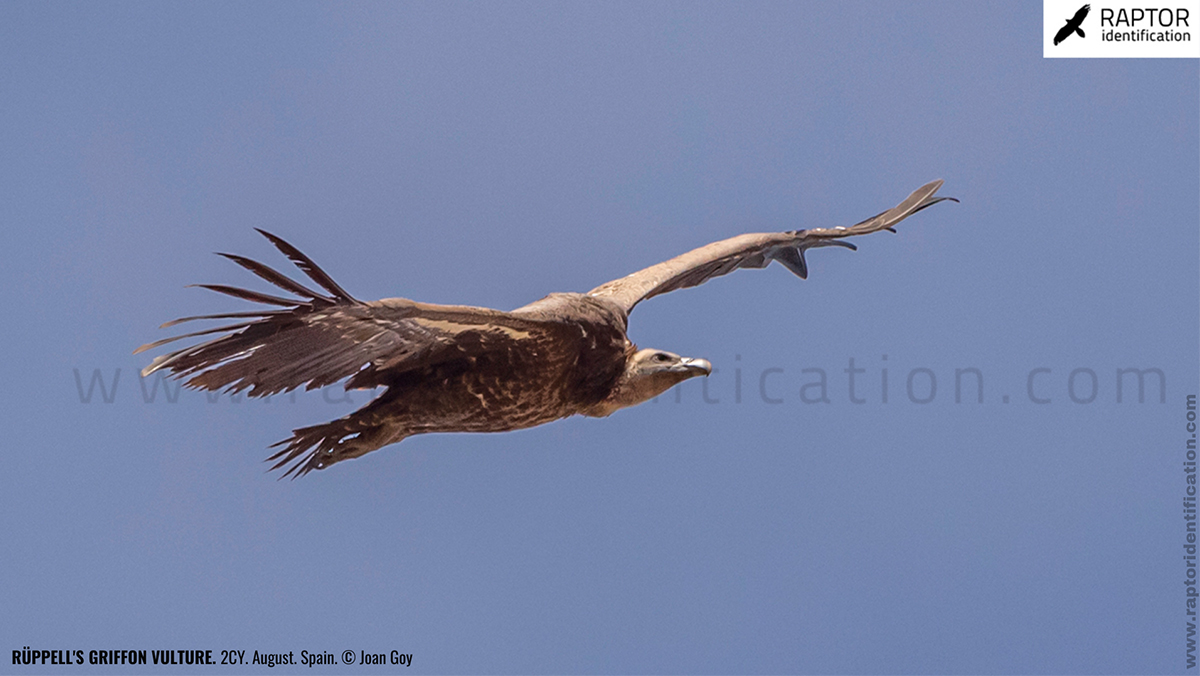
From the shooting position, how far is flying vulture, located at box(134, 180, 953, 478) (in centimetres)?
607

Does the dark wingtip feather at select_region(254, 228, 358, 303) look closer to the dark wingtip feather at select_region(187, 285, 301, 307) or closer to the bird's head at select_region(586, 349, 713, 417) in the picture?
the dark wingtip feather at select_region(187, 285, 301, 307)

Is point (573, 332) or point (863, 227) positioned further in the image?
point (863, 227)

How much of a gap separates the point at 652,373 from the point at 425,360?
142 cm

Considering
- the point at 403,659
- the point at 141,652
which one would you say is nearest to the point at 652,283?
the point at 403,659

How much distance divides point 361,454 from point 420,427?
0.40 metres

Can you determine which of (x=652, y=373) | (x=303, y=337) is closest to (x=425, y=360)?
(x=303, y=337)

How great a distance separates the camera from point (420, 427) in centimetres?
734

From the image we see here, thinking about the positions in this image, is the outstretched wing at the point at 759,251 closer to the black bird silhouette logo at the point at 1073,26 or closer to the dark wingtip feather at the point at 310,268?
the black bird silhouette logo at the point at 1073,26

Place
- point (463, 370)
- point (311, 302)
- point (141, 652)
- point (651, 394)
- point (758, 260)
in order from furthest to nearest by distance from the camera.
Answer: point (758, 260)
point (141, 652)
point (651, 394)
point (463, 370)
point (311, 302)

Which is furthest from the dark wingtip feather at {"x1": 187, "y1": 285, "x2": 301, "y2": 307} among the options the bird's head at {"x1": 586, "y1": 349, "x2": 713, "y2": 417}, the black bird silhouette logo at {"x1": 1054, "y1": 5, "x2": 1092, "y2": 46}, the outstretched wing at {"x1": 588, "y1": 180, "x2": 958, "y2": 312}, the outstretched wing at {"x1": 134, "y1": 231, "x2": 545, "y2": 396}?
the black bird silhouette logo at {"x1": 1054, "y1": 5, "x2": 1092, "y2": 46}

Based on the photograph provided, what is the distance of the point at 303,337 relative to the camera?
242 inches

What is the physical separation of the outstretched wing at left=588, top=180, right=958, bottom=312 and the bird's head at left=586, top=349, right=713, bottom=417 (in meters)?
1.17

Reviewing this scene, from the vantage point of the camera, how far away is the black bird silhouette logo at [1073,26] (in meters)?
11.0

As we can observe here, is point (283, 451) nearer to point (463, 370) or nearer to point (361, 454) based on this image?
point (361, 454)
